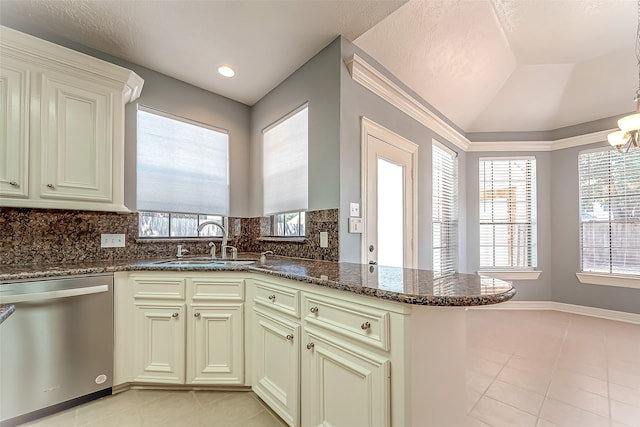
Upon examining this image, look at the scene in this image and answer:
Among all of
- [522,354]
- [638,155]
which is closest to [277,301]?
[522,354]

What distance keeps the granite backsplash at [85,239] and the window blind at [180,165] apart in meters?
0.31

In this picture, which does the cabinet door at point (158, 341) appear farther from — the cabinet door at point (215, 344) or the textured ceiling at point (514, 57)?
the textured ceiling at point (514, 57)

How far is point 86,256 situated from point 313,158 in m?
2.05

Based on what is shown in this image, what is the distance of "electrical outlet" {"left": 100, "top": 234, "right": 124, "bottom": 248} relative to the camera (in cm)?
227

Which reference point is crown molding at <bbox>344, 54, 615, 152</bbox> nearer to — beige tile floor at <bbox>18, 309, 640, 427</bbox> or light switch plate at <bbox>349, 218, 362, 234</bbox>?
light switch plate at <bbox>349, 218, 362, 234</bbox>

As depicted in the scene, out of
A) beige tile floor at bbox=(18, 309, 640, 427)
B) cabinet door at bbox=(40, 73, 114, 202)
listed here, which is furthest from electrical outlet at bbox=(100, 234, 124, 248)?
beige tile floor at bbox=(18, 309, 640, 427)

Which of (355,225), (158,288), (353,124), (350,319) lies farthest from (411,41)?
(158,288)

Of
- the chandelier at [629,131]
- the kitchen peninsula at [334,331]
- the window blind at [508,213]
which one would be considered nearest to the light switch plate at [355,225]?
the kitchen peninsula at [334,331]

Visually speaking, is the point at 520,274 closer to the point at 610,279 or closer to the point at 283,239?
the point at 610,279

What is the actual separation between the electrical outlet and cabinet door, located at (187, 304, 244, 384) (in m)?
1.03

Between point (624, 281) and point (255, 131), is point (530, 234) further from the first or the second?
point (255, 131)

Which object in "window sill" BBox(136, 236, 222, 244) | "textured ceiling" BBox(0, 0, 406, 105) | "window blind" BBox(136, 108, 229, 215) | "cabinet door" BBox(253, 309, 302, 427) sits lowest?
"cabinet door" BBox(253, 309, 302, 427)

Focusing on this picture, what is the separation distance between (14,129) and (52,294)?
1.12m

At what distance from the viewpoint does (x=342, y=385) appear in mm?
1243
